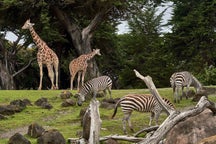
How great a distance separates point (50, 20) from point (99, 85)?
14.8m

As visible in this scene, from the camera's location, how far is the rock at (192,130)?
1099 centimetres

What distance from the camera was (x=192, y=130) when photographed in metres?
11.1

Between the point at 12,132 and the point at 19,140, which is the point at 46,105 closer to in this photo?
the point at 12,132

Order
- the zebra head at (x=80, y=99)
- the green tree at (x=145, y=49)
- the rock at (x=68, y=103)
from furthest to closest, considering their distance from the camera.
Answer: the green tree at (x=145, y=49), the zebra head at (x=80, y=99), the rock at (x=68, y=103)

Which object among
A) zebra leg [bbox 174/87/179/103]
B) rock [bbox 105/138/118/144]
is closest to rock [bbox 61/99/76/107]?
zebra leg [bbox 174/87/179/103]

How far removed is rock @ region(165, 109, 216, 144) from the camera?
11.0 metres

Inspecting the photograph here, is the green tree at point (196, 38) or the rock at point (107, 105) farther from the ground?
the green tree at point (196, 38)

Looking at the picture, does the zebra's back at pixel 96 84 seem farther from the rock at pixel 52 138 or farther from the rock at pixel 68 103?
the rock at pixel 52 138

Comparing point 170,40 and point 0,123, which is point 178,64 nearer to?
point 170,40

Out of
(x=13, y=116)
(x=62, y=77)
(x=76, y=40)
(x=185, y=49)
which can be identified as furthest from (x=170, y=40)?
(x=13, y=116)

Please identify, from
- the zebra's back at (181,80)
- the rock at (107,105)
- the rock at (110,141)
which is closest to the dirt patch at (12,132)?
the rock at (110,141)

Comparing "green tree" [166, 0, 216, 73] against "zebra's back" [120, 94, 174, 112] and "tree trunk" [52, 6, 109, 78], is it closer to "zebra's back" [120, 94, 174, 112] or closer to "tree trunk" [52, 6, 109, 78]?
"tree trunk" [52, 6, 109, 78]

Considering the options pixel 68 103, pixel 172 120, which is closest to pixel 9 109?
pixel 68 103

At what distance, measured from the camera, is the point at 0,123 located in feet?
55.1
